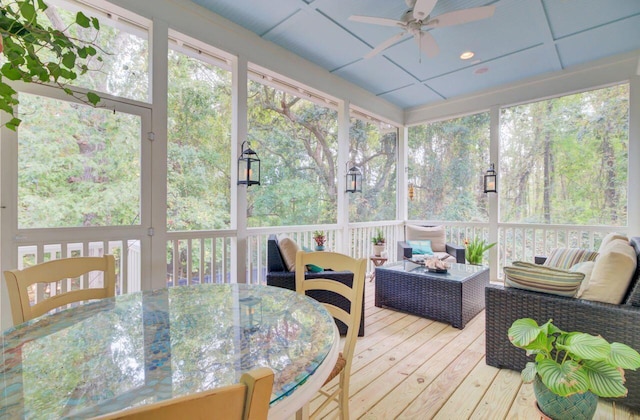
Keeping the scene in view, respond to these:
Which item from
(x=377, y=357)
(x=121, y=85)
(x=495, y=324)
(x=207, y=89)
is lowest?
(x=377, y=357)

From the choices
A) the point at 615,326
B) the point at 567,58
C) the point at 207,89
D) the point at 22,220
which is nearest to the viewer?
the point at 615,326

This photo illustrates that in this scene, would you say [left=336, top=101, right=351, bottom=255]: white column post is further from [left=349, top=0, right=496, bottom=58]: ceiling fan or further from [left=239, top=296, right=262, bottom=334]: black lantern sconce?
[left=239, top=296, right=262, bottom=334]: black lantern sconce

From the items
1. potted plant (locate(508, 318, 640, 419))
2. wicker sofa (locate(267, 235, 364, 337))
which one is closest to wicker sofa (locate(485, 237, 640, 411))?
potted plant (locate(508, 318, 640, 419))

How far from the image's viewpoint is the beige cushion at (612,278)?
5.81 ft

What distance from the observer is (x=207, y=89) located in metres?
4.38

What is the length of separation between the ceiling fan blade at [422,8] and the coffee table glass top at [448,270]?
7.97ft

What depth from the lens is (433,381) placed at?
2.02 metres

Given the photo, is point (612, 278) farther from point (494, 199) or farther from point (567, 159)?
point (567, 159)

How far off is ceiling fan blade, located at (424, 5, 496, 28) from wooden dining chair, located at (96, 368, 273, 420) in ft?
9.91

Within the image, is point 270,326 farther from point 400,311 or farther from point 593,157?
point 593,157

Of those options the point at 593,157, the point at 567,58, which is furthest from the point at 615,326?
the point at 567,58

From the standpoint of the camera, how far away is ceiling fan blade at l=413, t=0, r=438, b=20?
2318mm

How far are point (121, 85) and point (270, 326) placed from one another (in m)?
2.52

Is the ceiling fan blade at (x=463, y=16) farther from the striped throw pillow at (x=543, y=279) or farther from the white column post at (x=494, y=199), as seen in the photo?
the white column post at (x=494, y=199)
